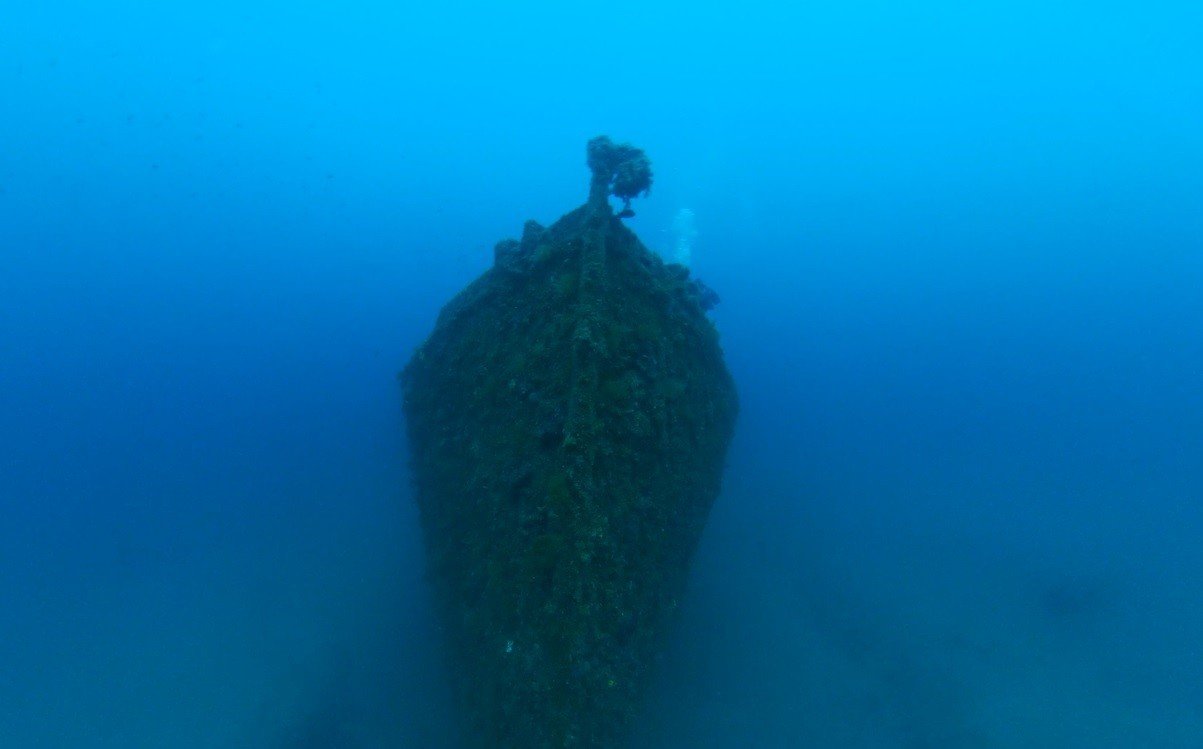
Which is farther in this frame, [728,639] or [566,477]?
[728,639]

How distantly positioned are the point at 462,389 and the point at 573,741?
5553 millimetres

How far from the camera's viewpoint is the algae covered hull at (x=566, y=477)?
7.23 meters

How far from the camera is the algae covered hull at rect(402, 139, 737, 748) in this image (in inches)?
285

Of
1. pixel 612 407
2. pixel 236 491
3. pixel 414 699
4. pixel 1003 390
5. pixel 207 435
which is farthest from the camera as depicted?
pixel 1003 390

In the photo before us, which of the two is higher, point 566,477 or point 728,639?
point 728,639

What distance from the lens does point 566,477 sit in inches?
299

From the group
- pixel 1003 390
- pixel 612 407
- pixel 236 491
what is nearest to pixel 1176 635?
pixel 1003 390

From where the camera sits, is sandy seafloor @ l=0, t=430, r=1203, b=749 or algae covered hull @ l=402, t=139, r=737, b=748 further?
sandy seafloor @ l=0, t=430, r=1203, b=749

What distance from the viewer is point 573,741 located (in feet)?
22.9

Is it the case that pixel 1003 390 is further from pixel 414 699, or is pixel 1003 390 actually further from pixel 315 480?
pixel 315 480

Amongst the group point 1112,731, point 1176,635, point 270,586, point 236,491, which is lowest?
point 270,586

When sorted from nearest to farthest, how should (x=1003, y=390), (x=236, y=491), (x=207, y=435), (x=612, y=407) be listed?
(x=612, y=407) < (x=236, y=491) < (x=207, y=435) < (x=1003, y=390)

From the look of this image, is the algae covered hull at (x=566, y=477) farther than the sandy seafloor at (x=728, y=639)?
No

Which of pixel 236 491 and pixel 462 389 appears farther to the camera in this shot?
pixel 236 491
